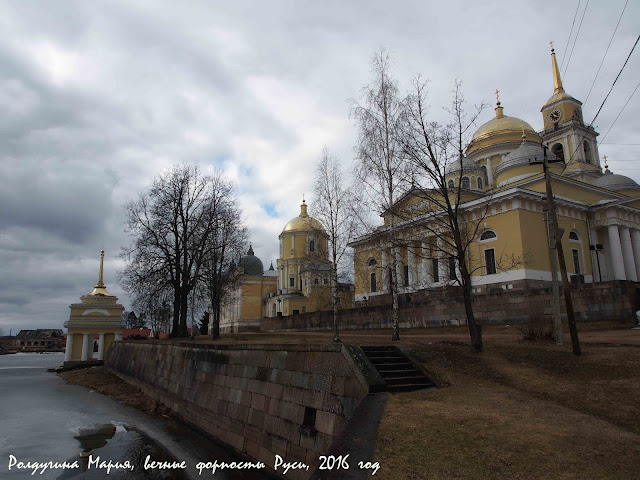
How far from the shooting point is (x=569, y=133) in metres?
52.2

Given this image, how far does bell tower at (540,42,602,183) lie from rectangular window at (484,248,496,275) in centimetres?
2456

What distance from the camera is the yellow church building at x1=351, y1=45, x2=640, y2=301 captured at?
30188mm

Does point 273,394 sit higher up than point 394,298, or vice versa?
point 394,298

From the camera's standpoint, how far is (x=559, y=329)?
13.7 metres

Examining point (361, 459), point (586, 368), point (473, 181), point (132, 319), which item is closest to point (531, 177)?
point (473, 181)

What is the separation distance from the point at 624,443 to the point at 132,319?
9619 centimetres

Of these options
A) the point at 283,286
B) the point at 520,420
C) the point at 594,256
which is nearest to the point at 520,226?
the point at 594,256

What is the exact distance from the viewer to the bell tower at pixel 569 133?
50.9 m

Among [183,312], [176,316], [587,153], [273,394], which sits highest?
[587,153]

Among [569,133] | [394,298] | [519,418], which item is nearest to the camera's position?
[519,418]

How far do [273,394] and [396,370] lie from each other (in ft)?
10.9

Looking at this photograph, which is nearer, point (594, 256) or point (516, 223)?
point (516, 223)

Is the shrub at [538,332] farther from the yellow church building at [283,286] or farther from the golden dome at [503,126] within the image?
the yellow church building at [283,286]

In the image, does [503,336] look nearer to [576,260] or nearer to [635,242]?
[576,260]
